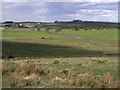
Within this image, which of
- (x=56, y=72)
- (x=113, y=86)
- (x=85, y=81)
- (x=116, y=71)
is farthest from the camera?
(x=116, y=71)

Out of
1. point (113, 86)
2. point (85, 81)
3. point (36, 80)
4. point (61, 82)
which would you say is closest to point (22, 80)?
point (36, 80)

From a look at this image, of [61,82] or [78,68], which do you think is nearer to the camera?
[61,82]

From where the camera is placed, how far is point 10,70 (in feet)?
78.9

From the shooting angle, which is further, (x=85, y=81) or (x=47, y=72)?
(x=47, y=72)

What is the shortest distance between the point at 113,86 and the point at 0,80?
635 cm

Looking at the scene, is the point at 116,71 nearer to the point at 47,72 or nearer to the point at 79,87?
the point at 47,72

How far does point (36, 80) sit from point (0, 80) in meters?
2.11

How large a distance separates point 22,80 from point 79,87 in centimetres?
305

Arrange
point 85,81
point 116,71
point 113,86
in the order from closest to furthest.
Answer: point 113,86 < point 85,81 < point 116,71

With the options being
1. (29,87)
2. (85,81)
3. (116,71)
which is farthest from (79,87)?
(116,71)

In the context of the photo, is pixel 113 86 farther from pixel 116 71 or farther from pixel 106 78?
pixel 116 71

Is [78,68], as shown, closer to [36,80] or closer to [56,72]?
[56,72]

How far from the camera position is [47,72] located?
23.1 metres

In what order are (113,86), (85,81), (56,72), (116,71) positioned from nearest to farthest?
(113,86) < (85,81) < (56,72) < (116,71)
